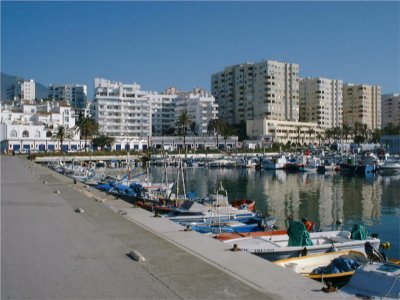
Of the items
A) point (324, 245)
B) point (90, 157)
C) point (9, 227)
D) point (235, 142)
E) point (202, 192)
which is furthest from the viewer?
point (235, 142)

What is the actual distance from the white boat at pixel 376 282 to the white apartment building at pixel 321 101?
180845mm

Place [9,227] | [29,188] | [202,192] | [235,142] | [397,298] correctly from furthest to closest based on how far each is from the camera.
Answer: [235,142] < [202,192] < [29,188] < [9,227] < [397,298]

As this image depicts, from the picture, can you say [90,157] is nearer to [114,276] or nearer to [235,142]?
[235,142]

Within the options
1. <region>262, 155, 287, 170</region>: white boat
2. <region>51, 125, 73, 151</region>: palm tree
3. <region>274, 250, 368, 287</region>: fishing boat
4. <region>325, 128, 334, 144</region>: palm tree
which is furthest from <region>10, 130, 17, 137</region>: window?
<region>274, 250, 368, 287</region>: fishing boat

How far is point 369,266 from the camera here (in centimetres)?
1142

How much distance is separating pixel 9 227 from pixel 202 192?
40.8 meters

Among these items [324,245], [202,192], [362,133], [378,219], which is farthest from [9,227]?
[362,133]

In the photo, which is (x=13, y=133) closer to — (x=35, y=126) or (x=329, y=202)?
(x=35, y=126)

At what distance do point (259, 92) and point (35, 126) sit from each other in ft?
265

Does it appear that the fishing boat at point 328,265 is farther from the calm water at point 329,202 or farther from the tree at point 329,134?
the tree at point 329,134

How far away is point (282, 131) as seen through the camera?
163 m

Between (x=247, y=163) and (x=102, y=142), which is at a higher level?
(x=102, y=142)

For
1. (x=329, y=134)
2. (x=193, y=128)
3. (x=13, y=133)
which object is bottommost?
(x=13, y=133)

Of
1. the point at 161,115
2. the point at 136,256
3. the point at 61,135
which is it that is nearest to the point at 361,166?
the point at 61,135
